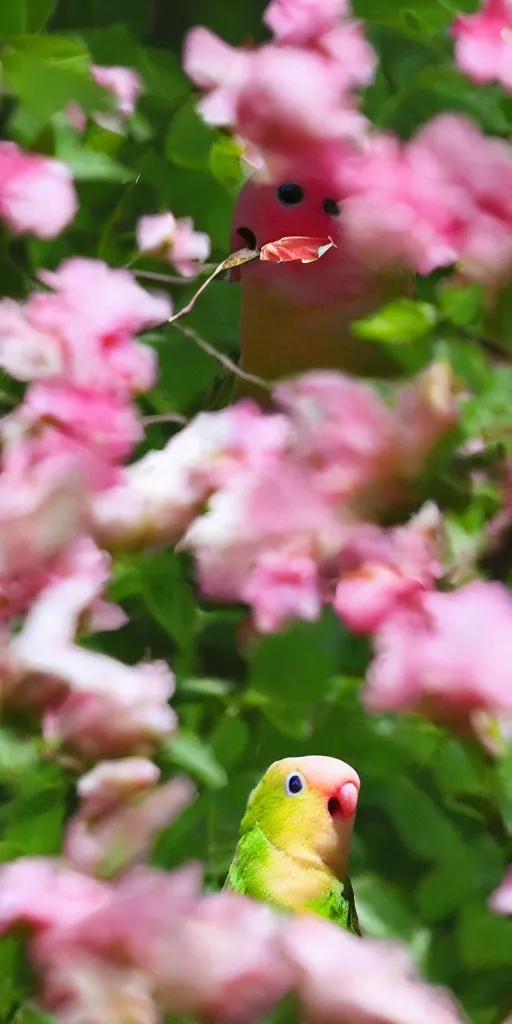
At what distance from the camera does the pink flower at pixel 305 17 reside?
0.39m

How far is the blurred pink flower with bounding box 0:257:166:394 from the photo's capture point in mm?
346

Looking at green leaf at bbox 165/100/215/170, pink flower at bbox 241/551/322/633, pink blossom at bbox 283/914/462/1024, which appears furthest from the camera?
green leaf at bbox 165/100/215/170

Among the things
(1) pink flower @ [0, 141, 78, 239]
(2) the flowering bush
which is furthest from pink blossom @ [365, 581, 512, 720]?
(1) pink flower @ [0, 141, 78, 239]

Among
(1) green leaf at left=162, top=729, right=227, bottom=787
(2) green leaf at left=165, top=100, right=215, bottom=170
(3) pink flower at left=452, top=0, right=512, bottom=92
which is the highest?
(3) pink flower at left=452, top=0, right=512, bottom=92

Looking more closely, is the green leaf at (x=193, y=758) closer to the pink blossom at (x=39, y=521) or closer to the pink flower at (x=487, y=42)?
the pink blossom at (x=39, y=521)

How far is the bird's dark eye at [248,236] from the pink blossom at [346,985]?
0.23m

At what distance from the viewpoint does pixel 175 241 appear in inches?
17.1

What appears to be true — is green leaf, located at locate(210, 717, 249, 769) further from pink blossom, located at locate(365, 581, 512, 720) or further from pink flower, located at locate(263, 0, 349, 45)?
pink flower, located at locate(263, 0, 349, 45)

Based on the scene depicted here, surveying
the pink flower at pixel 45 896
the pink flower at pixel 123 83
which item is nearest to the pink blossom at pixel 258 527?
the pink flower at pixel 45 896

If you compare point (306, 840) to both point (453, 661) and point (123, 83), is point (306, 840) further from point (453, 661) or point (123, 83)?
point (123, 83)

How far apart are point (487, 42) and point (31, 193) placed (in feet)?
0.59

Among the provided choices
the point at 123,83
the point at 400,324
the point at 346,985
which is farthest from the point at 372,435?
the point at 123,83

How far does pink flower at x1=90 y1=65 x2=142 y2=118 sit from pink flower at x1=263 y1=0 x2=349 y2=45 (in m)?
0.07

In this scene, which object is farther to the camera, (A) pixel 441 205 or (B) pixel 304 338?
(B) pixel 304 338
